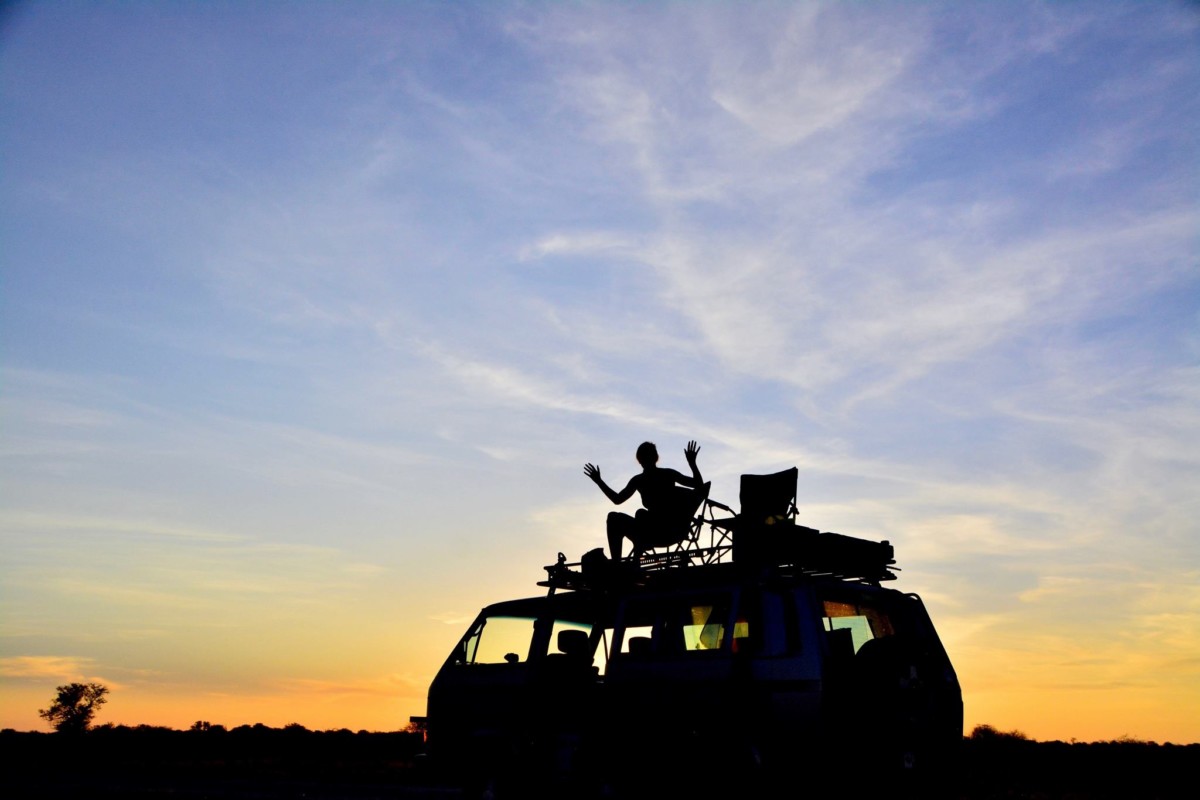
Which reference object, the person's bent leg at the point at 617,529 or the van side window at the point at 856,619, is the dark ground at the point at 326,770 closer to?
the van side window at the point at 856,619

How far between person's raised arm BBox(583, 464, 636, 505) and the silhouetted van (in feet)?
4.29

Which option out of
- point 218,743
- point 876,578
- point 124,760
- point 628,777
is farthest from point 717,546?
point 218,743

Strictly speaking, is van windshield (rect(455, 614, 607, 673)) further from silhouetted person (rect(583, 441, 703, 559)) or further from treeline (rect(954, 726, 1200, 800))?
treeline (rect(954, 726, 1200, 800))

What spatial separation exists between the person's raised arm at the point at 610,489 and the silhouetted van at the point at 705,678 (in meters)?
1.31

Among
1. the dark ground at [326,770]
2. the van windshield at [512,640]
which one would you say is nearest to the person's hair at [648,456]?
the van windshield at [512,640]

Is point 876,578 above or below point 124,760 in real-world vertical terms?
above

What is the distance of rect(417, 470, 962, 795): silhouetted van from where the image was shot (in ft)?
24.2

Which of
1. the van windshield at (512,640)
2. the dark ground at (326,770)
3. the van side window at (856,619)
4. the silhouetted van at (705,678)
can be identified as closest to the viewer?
the silhouetted van at (705,678)

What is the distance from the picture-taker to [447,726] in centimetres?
1031

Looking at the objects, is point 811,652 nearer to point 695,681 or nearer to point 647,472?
point 695,681

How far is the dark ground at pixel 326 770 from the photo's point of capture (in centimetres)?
1355

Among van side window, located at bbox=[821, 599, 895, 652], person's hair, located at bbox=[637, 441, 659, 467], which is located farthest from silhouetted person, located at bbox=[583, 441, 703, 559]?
van side window, located at bbox=[821, 599, 895, 652]

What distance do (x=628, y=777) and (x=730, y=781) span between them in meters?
1.26

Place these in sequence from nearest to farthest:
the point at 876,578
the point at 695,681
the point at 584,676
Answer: the point at 695,681 < the point at 876,578 < the point at 584,676
